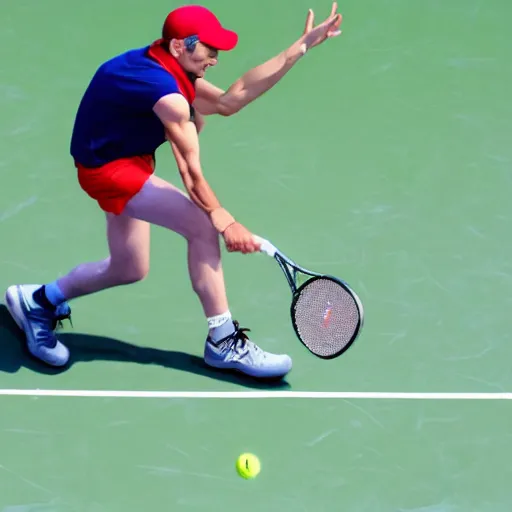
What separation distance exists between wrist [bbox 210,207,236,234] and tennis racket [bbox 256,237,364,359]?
19cm

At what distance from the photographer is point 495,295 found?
987 cm

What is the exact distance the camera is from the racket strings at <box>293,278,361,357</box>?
860 centimetres

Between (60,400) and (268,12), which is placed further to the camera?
(268,12)

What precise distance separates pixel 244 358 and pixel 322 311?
0.71 meters

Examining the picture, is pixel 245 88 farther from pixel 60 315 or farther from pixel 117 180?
pixel 60 315

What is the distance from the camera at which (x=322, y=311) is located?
343 inches

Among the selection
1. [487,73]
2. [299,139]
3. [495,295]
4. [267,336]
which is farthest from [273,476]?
[487,73]

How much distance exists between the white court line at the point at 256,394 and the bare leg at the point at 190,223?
52 cm

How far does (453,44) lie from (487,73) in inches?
16.0

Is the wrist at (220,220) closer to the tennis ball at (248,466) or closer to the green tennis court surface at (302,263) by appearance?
the green tennis court surface at (302,263)

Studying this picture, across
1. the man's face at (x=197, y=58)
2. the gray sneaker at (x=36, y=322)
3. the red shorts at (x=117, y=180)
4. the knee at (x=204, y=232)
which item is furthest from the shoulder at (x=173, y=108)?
the gray sneaker at (x=36, y=322)

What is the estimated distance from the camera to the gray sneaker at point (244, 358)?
9.21 m

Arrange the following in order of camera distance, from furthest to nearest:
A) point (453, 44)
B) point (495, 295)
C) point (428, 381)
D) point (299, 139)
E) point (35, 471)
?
point (453, 44), point (299, 139), point (495, 295), point (428, 381), point (35, 471)

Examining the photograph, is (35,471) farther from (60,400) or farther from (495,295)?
(495,295)
